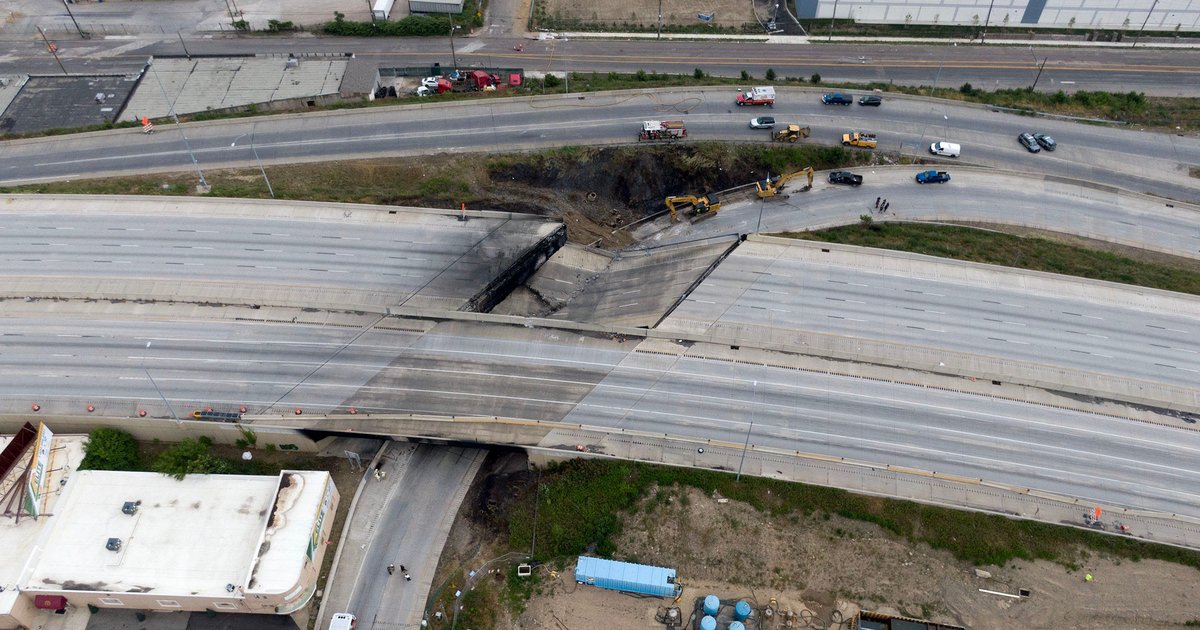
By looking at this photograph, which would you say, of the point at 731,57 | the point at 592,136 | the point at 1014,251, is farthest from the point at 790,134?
the point at 1014,251

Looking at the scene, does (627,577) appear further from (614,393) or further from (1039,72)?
(1039,72)

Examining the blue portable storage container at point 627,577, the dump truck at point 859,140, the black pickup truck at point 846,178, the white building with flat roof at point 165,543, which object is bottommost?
the white building with flat roof at point 165,543

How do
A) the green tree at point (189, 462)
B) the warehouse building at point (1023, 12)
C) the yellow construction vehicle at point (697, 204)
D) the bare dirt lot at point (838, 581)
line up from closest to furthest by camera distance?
the bare dirt lot at point (838, 581) < the green tree at point (189, 462) < the yellow construction vehicle at point (697, 204) < the warehouse building at point (1023, 12)

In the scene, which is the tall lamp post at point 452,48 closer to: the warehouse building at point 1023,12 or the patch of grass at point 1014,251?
the warehouse building at point 1023,12

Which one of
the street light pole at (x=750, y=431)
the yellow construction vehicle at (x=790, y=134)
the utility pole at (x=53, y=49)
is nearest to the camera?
the street light pole at (x=750, y=431)

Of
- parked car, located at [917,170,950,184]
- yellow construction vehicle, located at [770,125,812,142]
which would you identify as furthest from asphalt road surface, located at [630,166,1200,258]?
yellow construction vehicle, located at [770,125,812,142]

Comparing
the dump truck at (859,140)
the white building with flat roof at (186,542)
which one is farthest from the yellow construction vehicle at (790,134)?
the white building with flat roof at (186,542)
